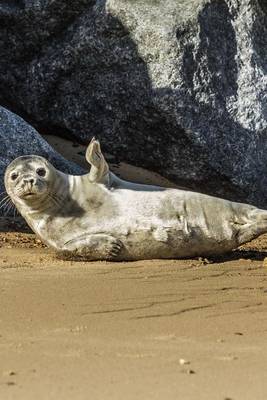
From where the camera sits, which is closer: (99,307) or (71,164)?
(99,307)

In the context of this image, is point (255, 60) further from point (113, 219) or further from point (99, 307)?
point (99, 307)

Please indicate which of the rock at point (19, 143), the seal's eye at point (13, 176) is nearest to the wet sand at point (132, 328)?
the seal's eye at point (13, 176)

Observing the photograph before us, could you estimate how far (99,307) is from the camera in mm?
5160

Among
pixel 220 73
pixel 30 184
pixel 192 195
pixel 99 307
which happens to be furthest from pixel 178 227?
pixel 220 73

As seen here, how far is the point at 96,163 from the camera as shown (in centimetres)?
663

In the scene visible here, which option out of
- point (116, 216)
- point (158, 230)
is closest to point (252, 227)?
point (158, 230)

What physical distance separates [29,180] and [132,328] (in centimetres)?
200

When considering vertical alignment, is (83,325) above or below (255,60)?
below

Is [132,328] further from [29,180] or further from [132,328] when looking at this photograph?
[29,180]

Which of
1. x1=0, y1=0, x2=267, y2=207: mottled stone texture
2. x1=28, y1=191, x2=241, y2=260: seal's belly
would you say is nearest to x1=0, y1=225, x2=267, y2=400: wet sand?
x1=28, y1=191, x2=241, y2=260: seal's belly

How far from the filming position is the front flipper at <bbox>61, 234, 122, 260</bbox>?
6418 millimetres

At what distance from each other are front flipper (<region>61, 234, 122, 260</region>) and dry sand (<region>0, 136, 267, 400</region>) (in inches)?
4.2

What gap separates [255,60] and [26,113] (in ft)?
7.02

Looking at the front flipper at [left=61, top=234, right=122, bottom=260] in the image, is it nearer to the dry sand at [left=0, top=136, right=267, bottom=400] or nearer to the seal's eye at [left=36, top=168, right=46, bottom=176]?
the dry sand at [left=0, top=136, right=267, bottom=400]
